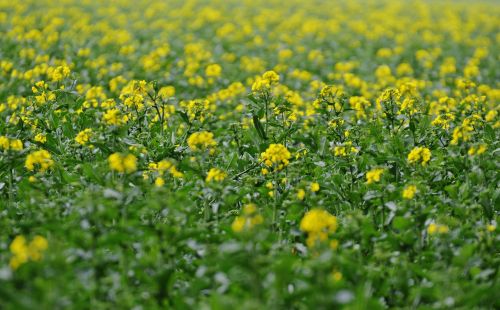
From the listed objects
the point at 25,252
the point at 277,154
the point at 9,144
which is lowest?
the point at 277,154

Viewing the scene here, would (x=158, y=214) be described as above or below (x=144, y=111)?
below

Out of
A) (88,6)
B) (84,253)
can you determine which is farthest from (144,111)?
(88,6)

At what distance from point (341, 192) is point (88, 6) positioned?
510 inches

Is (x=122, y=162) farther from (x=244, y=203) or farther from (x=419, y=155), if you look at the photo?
(x=419, y=155)

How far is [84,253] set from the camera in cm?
316

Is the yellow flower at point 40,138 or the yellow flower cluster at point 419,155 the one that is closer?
the yellow flower cluster at point 419,155

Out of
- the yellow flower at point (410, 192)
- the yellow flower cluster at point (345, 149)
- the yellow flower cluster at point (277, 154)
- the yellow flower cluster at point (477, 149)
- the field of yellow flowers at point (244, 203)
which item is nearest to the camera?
the field of yellow flowers at point (244, 203)

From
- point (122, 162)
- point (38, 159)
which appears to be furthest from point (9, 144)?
point (122, 162)

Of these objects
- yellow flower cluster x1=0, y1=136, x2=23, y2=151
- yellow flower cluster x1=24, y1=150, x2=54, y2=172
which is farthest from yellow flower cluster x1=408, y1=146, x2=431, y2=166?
yellow flower cluster x1=0, y1=136, x2=23, y2=151

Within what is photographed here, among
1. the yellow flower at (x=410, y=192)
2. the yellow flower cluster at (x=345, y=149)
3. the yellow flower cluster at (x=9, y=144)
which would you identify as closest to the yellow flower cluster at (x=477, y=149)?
the yellow flower at (x=410, y=192)

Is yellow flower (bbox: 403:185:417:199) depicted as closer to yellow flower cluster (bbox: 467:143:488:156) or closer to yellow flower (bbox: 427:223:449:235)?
yellow flower (bbox: 427:223:449:235)

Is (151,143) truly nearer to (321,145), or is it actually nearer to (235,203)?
(235,203)

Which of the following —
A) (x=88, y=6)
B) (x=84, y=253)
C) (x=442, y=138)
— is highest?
(x=88, y=6)

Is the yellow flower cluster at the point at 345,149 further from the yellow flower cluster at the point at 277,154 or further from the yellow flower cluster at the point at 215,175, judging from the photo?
Result: the yellow flower cluster at the point at 215,175
